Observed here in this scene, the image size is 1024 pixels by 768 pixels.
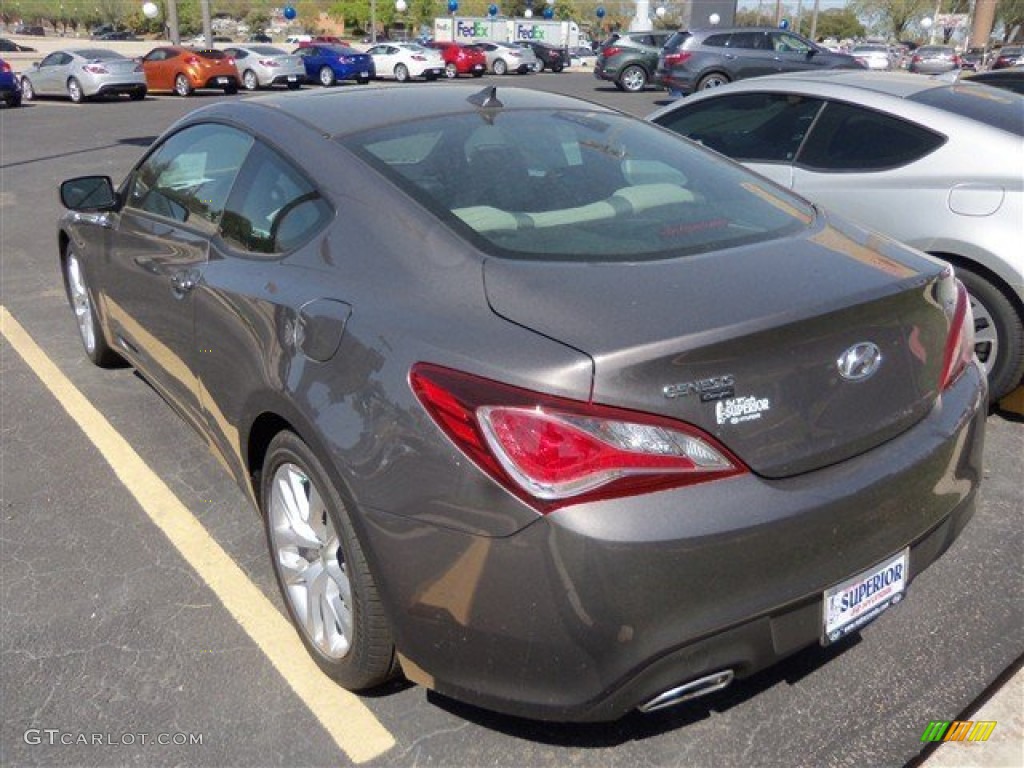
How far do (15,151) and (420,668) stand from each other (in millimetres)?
15000

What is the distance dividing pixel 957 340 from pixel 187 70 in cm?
2758

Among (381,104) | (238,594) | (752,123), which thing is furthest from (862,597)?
(752,123)

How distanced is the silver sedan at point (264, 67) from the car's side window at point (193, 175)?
Answer: 26.0 m

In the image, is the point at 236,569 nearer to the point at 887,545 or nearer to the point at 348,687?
the point at 348,687

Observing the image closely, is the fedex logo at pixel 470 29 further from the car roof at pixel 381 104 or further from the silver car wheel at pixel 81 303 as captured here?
the car roof at pixel 381 104

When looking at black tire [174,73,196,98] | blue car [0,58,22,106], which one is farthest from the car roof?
black tire [174,73,196,98]

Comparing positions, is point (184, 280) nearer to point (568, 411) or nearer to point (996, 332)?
point (568, 411)

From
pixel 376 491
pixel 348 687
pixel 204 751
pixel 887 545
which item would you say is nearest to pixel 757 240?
pixel 887 545

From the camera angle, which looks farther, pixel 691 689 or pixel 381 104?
pixel 381 104

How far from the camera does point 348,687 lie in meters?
2.50

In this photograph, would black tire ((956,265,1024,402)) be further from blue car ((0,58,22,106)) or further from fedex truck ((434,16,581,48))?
fedex truck ((434,16,581,48))

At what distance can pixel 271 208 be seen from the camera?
111 inches

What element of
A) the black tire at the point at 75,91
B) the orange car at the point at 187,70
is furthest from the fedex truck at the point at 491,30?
the black tire at the point at 75,91

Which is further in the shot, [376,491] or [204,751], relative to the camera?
[204,751]
